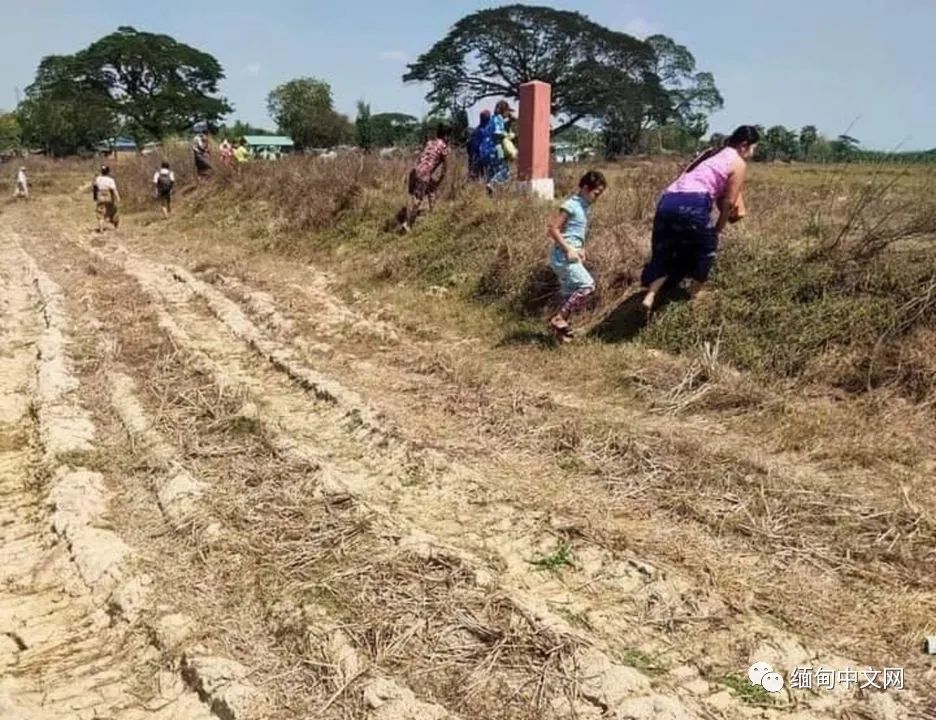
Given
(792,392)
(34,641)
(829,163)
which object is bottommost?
(34,641)

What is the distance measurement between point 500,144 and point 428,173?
1177mm

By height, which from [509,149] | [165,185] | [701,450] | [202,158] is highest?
[509,149]

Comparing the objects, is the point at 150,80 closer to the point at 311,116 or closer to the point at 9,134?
the point at 9,134

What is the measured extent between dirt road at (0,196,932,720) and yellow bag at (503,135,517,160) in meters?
6.39

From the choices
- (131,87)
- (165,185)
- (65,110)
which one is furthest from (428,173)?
(131,87)

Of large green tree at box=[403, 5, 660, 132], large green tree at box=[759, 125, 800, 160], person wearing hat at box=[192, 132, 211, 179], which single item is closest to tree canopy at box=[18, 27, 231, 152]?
large green tree at box=[403, 5, 660, 132]

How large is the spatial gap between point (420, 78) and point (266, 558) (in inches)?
2038

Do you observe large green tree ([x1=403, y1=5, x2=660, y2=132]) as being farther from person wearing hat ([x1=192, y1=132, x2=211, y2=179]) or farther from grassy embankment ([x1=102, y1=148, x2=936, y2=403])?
grassy embankment ([x1=102, y1=148, x2=936, y2=403])

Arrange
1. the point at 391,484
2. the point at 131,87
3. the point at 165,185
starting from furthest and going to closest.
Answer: the point at 131,87 < the point at 165,185 < the point at 391,484

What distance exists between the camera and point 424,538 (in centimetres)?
354

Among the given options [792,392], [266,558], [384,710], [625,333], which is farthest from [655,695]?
[625,333]

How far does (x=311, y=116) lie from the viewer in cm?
4556

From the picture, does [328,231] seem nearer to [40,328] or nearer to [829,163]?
[40,328]

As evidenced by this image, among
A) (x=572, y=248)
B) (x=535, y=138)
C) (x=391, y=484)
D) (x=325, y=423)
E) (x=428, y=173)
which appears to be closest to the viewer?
(x=391, y=484)
